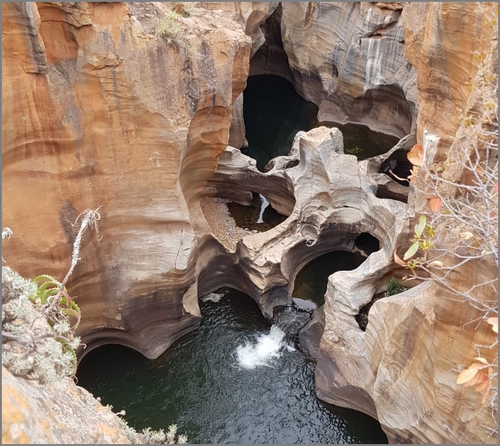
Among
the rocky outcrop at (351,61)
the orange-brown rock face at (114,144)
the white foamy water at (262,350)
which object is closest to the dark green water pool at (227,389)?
the white foamy water at (262,350)

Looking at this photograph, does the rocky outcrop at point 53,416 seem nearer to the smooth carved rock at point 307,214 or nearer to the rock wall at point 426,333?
the rock wall at point 426,333

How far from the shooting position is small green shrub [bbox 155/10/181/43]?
34.6 ft

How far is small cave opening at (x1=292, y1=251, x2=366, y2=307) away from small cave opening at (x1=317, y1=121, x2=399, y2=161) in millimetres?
5634

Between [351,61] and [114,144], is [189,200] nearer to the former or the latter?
[114,144]

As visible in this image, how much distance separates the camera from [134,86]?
10516 mm

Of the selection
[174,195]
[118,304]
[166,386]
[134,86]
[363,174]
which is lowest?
[166,386]

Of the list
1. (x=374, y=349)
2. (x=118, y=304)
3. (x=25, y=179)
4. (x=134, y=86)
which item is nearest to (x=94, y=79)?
(x=134, y=86)

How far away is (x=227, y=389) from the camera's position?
40.9 ft

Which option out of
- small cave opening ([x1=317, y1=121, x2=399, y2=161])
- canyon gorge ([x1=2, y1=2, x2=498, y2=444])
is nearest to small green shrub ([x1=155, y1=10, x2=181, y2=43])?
canyon gorge ([x1=2, y1=2, x2=498, y2=444])

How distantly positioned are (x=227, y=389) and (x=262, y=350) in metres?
1.46

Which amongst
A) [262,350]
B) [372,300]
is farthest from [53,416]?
[372,300]

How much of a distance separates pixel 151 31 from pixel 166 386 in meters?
7.94

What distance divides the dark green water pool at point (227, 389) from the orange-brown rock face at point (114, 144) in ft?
2.39

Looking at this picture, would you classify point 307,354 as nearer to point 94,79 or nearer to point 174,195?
point 174,195
